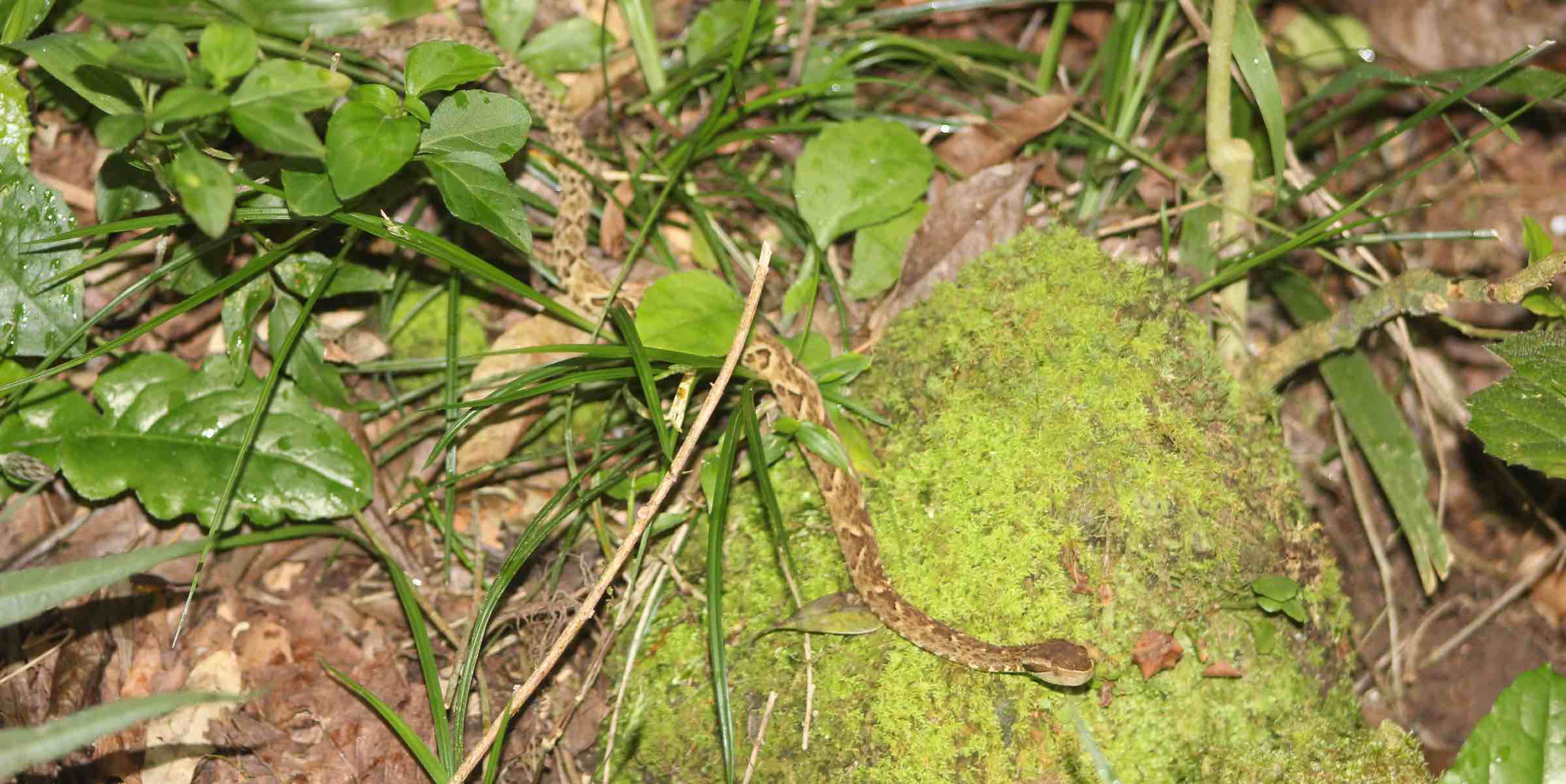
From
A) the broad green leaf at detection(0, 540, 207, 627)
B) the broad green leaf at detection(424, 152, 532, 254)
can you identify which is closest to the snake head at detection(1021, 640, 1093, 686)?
the broad green leaf at detection(424, 152, 532, 254)

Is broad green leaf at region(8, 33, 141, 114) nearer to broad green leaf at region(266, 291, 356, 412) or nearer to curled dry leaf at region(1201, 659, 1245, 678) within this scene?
broad green leaf at region(266, 291, 356, 412)

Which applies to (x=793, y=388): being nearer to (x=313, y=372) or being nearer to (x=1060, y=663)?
(x=1060, y=663)

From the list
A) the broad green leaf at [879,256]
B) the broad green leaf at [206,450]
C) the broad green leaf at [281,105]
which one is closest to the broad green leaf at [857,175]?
the broad green leaf at [879,256]

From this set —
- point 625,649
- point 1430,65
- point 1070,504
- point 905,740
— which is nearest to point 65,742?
point 625,649

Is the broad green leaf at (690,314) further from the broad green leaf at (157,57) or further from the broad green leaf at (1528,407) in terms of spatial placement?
the broad green leaf at (1528,407)

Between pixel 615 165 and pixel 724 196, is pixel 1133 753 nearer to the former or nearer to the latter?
pixel 724 196
